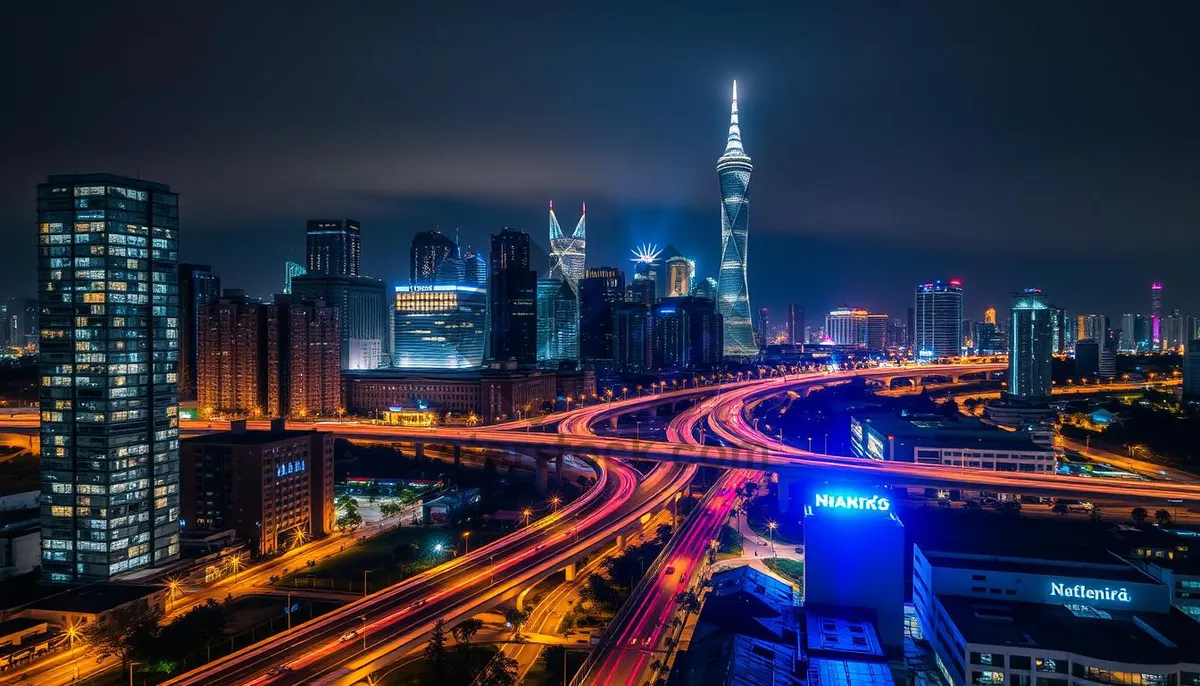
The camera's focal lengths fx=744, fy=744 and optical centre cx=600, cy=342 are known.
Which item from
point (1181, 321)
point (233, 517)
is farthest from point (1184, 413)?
point (1181, 321)

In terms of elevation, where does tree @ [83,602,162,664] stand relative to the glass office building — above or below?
below

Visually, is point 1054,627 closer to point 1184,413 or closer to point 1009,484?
point 1009,484

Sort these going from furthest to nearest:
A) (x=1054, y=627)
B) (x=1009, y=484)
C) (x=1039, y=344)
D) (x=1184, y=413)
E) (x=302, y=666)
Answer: (x=1039, y=344)
(x=1184, y=413)
(x=1009, y=484)
(x=1054, y=627)
(x=302, y=666)

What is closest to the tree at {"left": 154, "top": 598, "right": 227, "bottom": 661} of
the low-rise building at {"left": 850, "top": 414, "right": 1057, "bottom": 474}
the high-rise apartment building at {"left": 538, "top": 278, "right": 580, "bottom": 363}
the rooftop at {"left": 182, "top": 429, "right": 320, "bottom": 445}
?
the rooftop at {"left": 182, "top": 429, "right": 320, "bottom": 445}

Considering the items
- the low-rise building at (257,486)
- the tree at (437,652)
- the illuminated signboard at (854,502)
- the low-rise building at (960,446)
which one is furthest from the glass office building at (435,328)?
the illuminated signboard at (854,502)

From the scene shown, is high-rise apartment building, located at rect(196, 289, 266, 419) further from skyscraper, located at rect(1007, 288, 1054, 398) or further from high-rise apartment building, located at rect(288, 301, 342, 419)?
skyscraper, located at rect(1007, 288, 1054, 398)

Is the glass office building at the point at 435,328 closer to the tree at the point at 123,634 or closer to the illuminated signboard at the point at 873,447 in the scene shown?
the illuminated signboard at the point at 873,447
